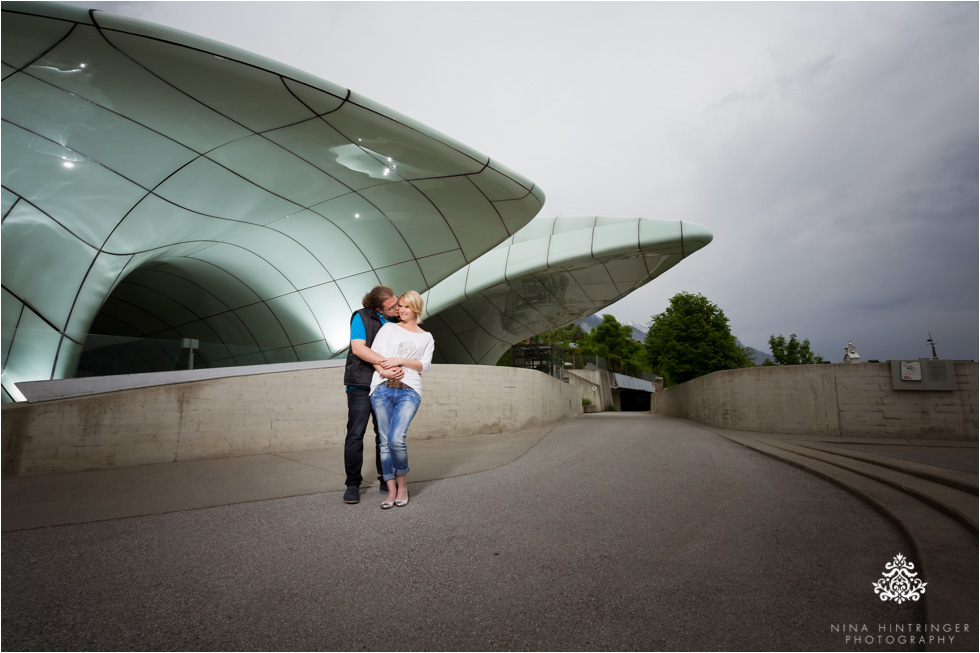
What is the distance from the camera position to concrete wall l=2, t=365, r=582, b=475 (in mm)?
5297

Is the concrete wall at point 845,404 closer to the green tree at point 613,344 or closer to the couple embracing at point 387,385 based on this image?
the couple embracing at point 387,385

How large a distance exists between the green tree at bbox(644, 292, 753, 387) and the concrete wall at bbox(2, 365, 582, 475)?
19.8m

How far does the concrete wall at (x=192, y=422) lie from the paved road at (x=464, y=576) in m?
3.35

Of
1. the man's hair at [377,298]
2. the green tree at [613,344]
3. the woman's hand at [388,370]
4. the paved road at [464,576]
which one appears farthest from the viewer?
the green tree at [613,344]

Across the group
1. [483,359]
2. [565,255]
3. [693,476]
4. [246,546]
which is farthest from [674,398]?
[246,546]

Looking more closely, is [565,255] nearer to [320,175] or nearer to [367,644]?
[320,175]

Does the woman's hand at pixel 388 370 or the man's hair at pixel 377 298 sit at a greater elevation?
the man's hair at pixel 377 298

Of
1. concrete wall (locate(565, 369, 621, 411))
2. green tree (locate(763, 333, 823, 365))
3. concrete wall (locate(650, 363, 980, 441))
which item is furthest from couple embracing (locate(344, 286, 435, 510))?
green tree (locate(763, 333, 823, 365))

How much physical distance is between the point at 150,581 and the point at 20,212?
8.96 metres

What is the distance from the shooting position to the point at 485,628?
5.58ft

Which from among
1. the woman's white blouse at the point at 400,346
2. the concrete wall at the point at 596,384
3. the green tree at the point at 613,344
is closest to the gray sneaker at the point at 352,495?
the woman's white blouse at the point at 400,346

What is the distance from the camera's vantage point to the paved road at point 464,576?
5.43 feet

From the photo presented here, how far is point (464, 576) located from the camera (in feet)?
7.08

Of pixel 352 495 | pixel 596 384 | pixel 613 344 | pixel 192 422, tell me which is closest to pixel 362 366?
pixel 352 495
